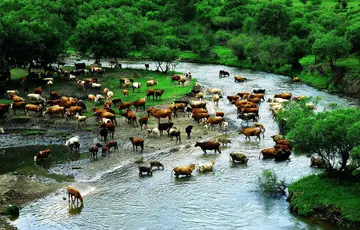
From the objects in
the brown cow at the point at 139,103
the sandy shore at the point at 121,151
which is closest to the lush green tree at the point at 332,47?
the sandy shore at the point at 121,151

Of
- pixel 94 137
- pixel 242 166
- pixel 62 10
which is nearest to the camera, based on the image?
pixel 242 166

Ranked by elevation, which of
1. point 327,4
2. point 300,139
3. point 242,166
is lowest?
point 242,166

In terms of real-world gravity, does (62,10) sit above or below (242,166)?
above

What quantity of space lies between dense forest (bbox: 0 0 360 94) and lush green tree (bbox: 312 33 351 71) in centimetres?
11

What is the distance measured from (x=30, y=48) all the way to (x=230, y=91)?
21.4 meters

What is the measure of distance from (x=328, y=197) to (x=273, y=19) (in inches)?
2476

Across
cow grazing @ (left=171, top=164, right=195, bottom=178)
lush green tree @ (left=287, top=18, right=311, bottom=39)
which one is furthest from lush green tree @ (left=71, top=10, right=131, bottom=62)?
cow grazing @ (left=171, top=164, right=195, bottom=178)

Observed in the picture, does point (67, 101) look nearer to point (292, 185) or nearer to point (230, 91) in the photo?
point (230, 91)

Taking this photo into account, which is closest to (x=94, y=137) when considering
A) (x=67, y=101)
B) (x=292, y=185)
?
(x=67, y=101)

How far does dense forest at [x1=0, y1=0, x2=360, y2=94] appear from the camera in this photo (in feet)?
178

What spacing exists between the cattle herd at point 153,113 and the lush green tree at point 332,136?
5200 mm

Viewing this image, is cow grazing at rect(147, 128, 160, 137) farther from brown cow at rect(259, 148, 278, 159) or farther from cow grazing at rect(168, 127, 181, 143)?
brown cow at rect(259, 148, 278, 159)

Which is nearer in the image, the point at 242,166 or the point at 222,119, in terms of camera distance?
the point at 242,166

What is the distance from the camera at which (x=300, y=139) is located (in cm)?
2473
